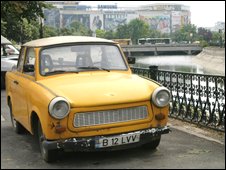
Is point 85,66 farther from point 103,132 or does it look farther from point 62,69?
point 103,132

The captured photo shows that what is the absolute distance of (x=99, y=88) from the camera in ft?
17.4

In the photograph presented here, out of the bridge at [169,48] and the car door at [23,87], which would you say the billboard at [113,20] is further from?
the car door at [23,87]

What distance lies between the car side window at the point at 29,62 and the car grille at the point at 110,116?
1486mm

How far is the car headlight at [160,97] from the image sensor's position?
5394mm

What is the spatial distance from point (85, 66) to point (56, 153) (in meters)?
1.48

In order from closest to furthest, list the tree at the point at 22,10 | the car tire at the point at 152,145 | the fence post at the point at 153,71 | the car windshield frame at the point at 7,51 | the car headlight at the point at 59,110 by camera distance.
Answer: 1. the car headlight at the point at 59,110
2. the car tire at the point at 152,145
3. the fence post at the point at 153,71
4. the car windshield frame at the point at 7,51
5. the tree at the point at 22,10

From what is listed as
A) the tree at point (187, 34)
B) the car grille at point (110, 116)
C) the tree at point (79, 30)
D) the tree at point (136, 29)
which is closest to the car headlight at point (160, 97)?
the car grille at point (110, 116)

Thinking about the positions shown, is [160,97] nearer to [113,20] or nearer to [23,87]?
[23,87]

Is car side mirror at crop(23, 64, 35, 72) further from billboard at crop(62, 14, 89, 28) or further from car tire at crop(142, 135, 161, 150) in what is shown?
billboard at crop(62, 14, 89, 28)

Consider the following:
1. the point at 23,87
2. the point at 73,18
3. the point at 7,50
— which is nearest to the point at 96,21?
the point at 73,18

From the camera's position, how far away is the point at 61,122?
16.5 ft

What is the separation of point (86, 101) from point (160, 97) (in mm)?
1022

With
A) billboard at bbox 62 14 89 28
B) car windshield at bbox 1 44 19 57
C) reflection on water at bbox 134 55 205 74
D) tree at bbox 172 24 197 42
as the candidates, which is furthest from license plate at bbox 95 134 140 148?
billboard at bbox 62 14 89 28

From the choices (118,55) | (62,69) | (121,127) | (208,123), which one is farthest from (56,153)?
(208,123)
